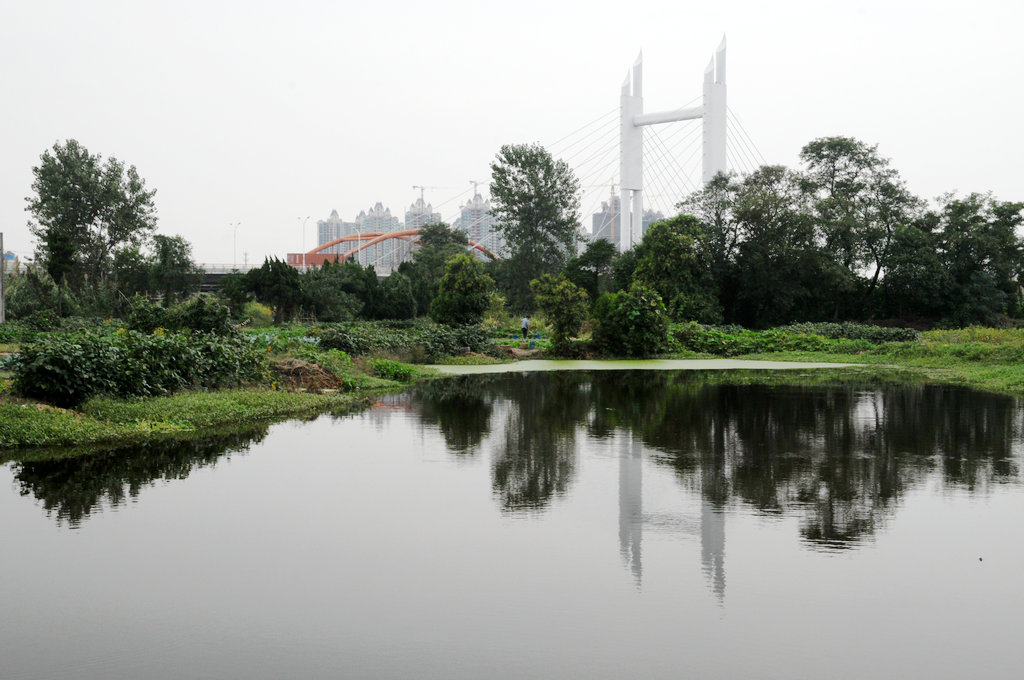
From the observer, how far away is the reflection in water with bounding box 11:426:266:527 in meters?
6.52

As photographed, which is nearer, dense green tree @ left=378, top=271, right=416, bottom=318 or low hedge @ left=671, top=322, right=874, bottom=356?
low hedge @ left=671, top=322, right=874, bottom=356

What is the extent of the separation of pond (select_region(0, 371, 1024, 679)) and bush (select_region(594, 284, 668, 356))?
1492 centimetres

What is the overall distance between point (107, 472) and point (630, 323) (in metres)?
18.6

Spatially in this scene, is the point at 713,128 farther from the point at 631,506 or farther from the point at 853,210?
the point at 631,506

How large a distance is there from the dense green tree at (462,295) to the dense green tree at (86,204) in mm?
24444

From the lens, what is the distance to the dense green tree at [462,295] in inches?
1167

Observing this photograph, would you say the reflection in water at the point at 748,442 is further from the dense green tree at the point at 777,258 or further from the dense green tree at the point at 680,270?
the dense green tree at the point at 777,258

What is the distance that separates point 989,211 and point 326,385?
32.5 meters

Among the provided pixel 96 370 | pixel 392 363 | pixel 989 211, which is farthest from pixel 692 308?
pixel 96 370

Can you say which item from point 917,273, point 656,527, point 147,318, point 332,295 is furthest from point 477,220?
point 656,527

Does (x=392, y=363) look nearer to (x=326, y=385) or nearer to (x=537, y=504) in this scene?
(x=326, y=385)

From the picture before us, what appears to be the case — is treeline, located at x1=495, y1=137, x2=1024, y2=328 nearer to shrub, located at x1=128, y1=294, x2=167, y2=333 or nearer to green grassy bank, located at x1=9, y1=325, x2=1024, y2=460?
green grassy bank, located at x1=9, y1=325, x2=1024, y2=460

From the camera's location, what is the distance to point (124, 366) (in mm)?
10805

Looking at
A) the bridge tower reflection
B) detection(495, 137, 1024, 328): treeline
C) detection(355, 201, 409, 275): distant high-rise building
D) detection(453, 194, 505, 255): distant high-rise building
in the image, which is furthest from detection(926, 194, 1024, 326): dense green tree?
detection(453, 194, 505, 255): distant high-rise building
